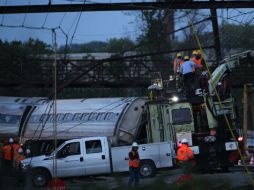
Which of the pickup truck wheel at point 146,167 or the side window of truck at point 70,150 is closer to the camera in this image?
the pickup truck wheel at point 146,167

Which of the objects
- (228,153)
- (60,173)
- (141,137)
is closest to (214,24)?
(141,137)

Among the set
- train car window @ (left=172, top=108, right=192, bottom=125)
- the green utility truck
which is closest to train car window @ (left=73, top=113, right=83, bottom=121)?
the green utility truck

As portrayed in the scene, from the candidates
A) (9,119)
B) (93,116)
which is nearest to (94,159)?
(93,116)

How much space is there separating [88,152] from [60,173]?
4.41ft

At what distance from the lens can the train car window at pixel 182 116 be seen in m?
21.9

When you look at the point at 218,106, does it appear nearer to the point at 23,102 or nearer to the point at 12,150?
the point at 12,150

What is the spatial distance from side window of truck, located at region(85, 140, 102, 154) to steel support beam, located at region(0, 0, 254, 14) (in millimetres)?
5563

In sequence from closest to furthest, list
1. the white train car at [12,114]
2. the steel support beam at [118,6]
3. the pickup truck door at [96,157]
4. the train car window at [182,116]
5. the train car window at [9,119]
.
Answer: the steel support beam at [118,6] < the train car window at [182,116] < the pickup truck door at [96,157] < the white train car at [12,114] < the train car window at [9,119]

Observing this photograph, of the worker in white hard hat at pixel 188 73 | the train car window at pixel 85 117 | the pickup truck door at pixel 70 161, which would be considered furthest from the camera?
the train car window at pixel 85 117

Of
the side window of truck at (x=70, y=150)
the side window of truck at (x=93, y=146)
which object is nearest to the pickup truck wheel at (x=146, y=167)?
the side window of truck at (x=93, y=146)

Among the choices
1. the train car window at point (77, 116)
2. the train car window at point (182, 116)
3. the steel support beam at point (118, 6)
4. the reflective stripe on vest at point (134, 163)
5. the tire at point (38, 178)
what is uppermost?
the steel support beam at point (118, 6)

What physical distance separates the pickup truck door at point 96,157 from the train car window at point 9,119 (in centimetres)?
704

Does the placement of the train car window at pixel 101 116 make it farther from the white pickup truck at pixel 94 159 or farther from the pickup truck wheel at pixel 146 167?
the pickup truck wheel at pixel 146 167

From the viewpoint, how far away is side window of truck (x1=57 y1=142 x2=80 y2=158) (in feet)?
76.5
